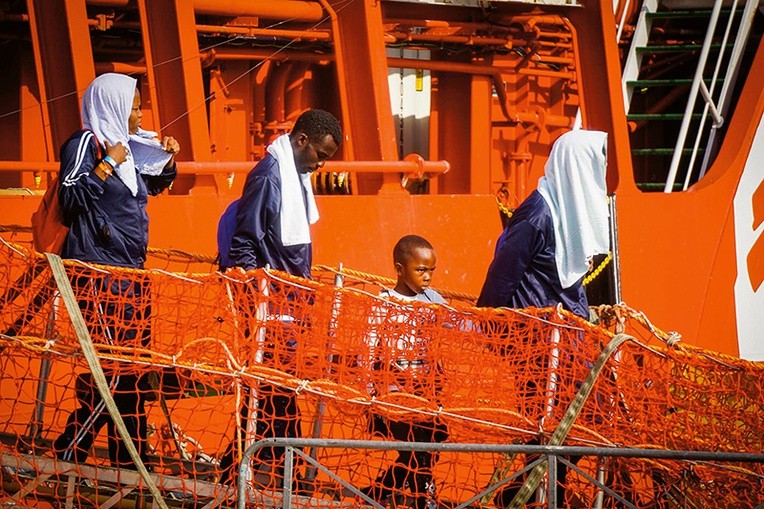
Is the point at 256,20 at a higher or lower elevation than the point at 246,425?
higher

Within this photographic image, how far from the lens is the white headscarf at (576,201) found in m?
5.38

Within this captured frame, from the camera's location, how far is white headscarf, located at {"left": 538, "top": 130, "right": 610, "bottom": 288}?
5.38 meters

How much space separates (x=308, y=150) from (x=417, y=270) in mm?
795

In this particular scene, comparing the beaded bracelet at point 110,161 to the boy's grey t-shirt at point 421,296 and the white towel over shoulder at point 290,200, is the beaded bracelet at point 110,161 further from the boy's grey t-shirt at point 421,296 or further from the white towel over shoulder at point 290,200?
the boy's grey t-shirt at point 421,296

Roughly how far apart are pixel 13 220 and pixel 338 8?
2726mm

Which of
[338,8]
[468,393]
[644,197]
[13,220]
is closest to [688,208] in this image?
[644,197]

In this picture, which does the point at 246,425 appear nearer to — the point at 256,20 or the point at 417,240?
the point at 417,240

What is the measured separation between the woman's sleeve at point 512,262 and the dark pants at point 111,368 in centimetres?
156

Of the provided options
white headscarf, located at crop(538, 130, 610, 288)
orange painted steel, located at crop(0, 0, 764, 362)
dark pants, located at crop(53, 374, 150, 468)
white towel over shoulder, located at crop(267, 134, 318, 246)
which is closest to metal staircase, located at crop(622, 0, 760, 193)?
orange painted steel, located at crop(0, 0, 764, 362)

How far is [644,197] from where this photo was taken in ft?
27.2

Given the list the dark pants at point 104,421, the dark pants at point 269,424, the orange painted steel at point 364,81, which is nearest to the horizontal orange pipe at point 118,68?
the orange painted steel at point 364,81

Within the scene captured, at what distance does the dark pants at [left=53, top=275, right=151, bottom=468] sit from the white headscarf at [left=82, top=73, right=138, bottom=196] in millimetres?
525

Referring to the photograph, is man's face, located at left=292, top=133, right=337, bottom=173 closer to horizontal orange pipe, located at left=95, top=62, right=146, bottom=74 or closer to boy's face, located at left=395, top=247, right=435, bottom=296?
boy's face, located at left=395, top=247, right=435, bottom=296

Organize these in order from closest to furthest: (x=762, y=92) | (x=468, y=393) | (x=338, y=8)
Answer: (x=468, y=393) < (x=338, y=8) < (x=762, y=92)
